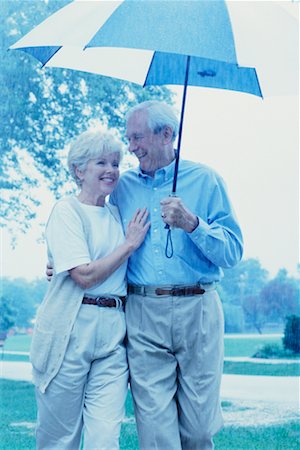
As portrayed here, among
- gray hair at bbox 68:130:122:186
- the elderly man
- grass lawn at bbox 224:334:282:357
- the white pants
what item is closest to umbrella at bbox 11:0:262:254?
the elderly man

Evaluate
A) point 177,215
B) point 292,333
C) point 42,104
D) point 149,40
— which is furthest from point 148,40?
point 292,333

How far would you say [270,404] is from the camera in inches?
146

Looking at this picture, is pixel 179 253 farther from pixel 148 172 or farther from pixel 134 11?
pixel 134 11

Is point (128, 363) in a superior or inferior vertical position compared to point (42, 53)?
inferior

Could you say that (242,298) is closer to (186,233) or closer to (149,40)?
(186,233)

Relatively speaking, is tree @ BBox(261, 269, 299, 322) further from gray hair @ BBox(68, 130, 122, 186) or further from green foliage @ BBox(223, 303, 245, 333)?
gray hair @ BBox(68, 130, 122, 186)

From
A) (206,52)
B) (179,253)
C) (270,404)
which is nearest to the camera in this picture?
(206,52)

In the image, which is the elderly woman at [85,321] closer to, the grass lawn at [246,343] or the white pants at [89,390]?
the white pants at [89,390]

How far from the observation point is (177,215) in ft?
7.34

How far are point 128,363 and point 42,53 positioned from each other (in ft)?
3.66

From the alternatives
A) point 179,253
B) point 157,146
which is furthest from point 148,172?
point 179,253

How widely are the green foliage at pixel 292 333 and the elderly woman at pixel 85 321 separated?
1620 millimetres

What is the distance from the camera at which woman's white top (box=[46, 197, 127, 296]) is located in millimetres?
2219

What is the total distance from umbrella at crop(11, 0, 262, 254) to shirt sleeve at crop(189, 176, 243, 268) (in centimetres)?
15
